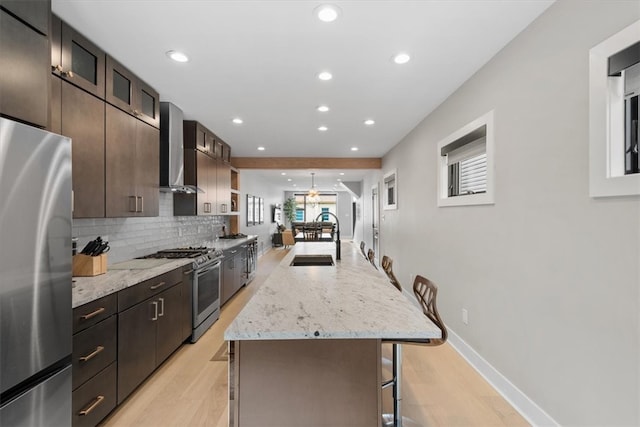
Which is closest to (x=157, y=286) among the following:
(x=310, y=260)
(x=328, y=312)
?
(x=310, y=260)

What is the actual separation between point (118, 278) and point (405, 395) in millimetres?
2302

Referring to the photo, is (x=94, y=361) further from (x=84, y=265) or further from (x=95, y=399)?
(x=84, y=265)

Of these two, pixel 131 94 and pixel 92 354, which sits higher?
pixel 131 94

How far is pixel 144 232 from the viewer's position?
333 cm

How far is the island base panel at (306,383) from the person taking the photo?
52.6 inches

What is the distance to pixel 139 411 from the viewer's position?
208 centimetres

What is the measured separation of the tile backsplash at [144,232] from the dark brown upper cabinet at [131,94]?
1.02 meters

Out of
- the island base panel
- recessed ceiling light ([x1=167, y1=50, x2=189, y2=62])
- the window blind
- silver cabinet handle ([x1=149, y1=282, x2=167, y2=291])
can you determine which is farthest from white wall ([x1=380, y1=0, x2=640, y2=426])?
silver cabinet handle ([x1=149, y1=282, x2=167, y2=291])

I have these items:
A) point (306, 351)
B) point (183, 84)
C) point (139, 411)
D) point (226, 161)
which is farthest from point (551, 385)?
point (226, 161)

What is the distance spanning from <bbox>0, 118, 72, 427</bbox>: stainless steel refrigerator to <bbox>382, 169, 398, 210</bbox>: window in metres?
4.79

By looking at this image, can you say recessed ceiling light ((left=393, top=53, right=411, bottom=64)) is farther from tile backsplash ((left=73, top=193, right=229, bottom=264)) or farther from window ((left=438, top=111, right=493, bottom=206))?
tile backsplash ((left=73, top=193, right=229, bottom=264))

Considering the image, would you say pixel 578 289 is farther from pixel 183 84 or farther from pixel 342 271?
pixel 183 84

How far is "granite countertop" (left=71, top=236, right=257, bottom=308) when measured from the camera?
179cm

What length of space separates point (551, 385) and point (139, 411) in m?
2.70
